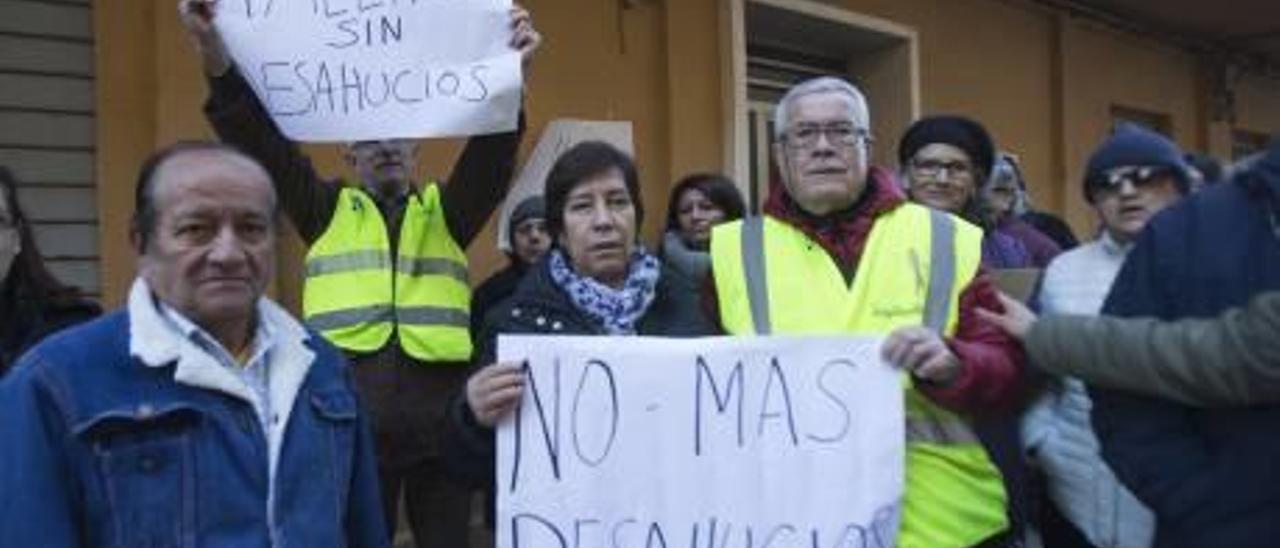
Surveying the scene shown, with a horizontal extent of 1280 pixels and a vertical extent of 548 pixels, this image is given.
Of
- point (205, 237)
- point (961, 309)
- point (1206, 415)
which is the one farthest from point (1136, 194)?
point (205, 237)

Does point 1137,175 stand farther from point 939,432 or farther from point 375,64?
point 375,64

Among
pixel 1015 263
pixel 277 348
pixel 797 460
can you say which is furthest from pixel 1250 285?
pixel 1015 263

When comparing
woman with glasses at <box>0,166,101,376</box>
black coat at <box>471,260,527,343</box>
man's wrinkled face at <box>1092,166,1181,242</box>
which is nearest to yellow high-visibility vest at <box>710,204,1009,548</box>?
man's wrinkled face at <box>1092,166,1181,242</box>

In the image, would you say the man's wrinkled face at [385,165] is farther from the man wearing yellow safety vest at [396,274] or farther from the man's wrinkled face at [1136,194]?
the man's wrinkled face at [1136,194]

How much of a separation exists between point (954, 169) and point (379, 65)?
1.57 metres

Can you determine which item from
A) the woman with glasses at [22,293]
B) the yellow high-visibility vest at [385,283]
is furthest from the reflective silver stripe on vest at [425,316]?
the woman with glasses at [22,293]

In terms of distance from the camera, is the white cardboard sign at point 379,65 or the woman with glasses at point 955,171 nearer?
the white cardboard sign at point 379,65

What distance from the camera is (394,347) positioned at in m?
3.60

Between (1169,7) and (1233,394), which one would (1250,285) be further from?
(1169,7)

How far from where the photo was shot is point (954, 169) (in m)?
3.87

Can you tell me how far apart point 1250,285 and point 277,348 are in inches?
55.3

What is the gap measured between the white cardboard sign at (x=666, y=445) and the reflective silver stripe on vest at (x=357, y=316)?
1.18 meters

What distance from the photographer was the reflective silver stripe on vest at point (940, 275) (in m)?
2.38

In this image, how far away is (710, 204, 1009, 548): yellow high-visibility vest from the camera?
2379 millimetres
